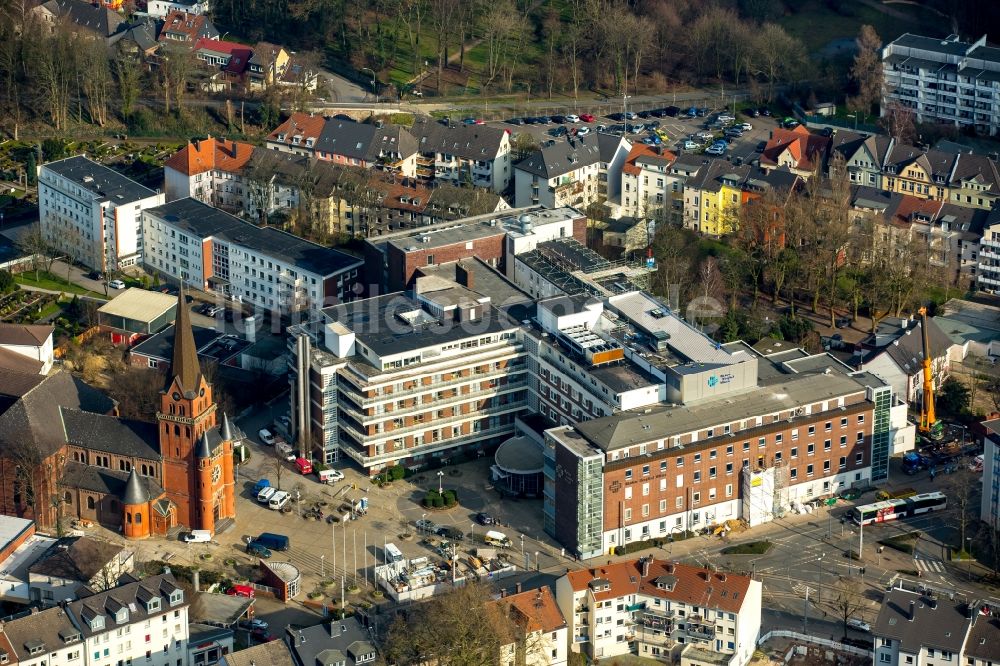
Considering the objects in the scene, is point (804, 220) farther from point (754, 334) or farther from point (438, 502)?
point (438, 502)

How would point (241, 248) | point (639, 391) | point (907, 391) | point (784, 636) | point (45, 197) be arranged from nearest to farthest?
1. point (784, 636)
2. point (639, 391)
3. point (907, 391)
4. point (241, 248)
5. point (45, 197)

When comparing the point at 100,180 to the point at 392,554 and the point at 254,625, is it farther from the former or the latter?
the point at 254,625

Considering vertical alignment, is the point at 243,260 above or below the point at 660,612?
above

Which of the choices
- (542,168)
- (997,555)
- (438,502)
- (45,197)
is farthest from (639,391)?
(45,197)

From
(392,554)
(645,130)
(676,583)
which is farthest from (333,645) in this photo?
(645,130)

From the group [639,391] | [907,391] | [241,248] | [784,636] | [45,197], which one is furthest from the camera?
[45,197]

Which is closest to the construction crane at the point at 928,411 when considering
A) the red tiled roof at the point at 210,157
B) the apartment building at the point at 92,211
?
the red tiled roof at the point at 210,157

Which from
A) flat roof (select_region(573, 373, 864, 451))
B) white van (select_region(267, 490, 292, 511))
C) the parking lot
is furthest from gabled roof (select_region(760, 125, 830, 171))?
white van (select_region(267, 490, 292, 511))
